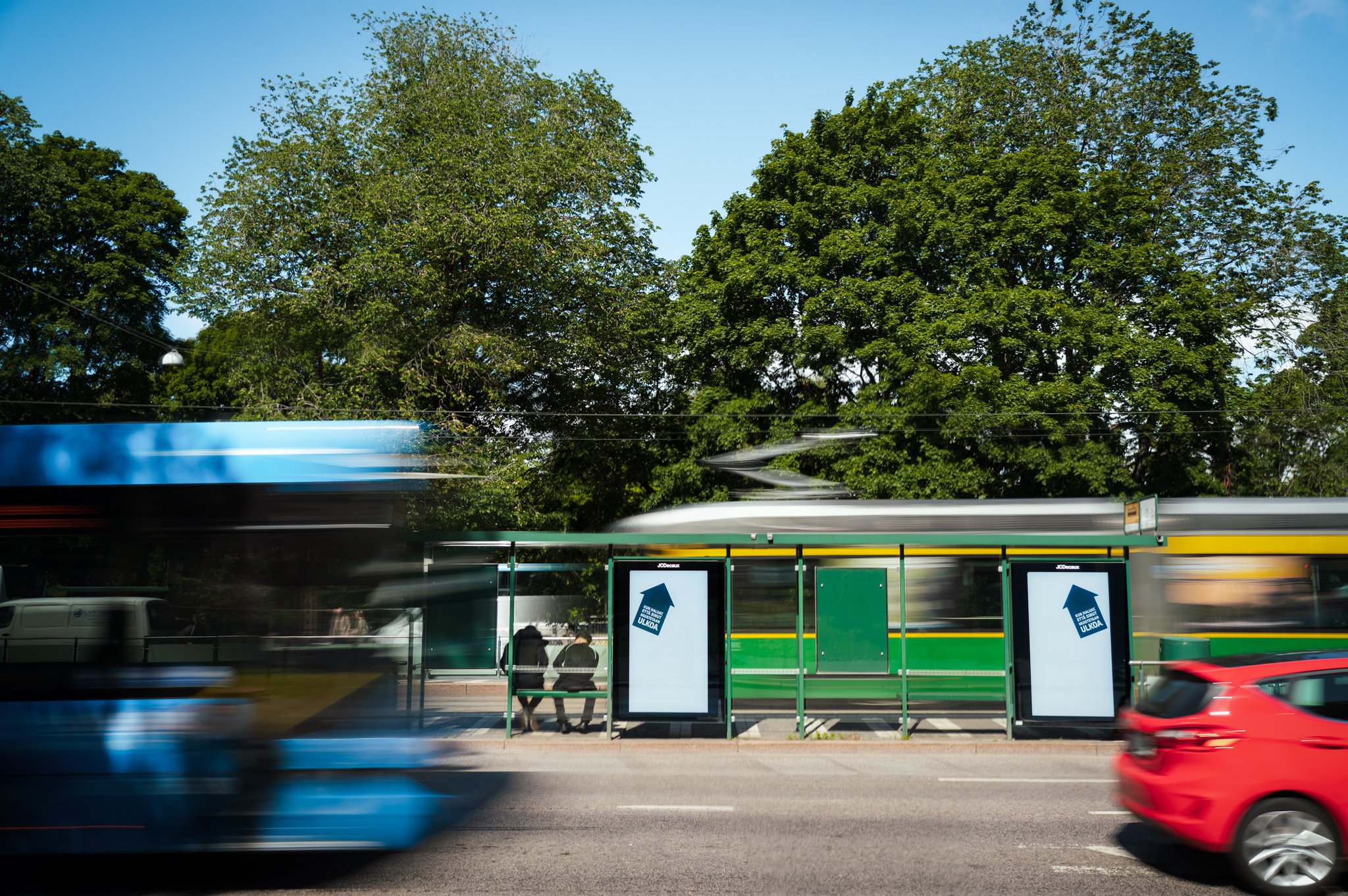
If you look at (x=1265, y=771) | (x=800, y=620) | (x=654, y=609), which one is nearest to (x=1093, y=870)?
(x=1265, y=771)

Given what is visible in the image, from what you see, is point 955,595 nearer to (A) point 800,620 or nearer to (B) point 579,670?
(A) point 800,620

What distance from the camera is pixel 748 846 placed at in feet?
25.3

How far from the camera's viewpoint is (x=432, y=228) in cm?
2634

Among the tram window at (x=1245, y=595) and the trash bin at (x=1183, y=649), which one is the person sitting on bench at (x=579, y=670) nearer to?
the trash bin at (x=1183, y=649)

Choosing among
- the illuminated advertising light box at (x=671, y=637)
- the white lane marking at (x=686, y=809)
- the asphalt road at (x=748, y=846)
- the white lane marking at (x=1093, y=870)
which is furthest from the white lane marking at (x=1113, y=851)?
the illuminated advertising light box at (x=671, y=637)

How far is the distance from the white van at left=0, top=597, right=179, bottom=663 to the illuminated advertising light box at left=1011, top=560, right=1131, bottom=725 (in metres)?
9.93

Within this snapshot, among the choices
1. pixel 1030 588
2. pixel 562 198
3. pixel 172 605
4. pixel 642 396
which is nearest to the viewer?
pixel 172 605

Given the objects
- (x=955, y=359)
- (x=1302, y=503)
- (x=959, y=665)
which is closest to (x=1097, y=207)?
(x=955, y=359)

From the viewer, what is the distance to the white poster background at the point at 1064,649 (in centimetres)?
1295

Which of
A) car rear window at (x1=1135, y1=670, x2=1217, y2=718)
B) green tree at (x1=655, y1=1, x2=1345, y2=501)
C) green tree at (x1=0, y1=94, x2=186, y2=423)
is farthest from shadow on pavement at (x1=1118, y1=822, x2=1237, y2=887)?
green tree at (x1=0, y1=94, x2=186, y2=423)

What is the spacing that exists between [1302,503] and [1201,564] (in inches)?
75.5

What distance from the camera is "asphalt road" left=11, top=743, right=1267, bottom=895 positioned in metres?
6.66

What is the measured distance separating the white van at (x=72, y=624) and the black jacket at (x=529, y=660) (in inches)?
297

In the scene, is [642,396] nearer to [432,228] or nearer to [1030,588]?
[432,228]
